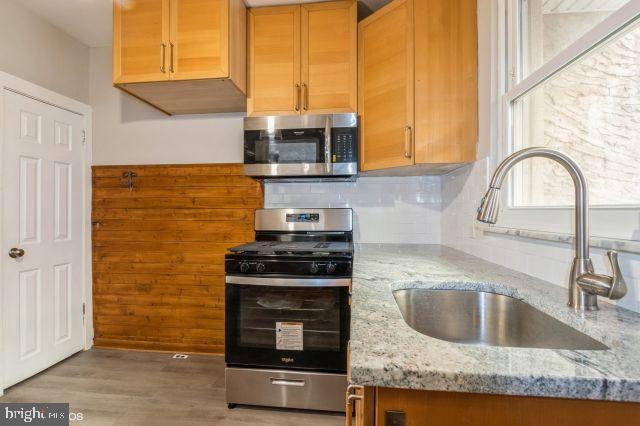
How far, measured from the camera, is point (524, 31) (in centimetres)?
138

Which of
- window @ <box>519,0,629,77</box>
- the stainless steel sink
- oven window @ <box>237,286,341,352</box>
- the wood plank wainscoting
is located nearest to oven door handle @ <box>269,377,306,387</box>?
oven window @ <box>237,286,341,352</box>

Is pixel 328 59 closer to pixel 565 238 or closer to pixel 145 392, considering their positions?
pixel 565 238

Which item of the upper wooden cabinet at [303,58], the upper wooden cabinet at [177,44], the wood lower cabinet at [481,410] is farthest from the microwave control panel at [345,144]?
the wood lower cabinet at [481,410]

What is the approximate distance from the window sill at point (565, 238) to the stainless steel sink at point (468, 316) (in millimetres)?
238

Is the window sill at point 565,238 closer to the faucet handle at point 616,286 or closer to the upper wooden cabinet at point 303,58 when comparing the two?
the faucet handle at point 616,286

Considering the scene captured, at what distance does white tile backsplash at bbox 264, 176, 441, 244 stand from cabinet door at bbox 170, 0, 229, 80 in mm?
1000

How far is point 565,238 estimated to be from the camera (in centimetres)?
95

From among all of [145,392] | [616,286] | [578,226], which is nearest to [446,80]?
[578,226]

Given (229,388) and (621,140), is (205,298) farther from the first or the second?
(621,140)

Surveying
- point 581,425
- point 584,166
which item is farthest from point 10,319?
point 584,166

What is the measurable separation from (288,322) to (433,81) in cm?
157

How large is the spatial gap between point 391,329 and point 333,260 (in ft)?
3.54

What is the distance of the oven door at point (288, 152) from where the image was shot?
1.98 meters

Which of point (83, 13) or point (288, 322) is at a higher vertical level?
point (83, 13)
